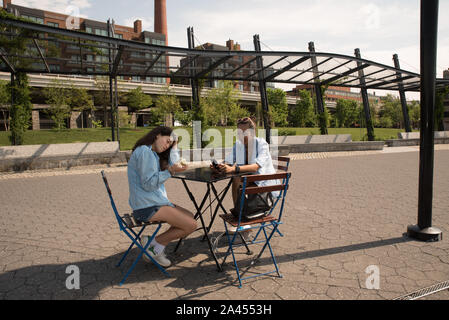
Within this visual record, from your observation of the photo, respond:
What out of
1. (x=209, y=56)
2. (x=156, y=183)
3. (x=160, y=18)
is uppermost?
(x=160, y=18)

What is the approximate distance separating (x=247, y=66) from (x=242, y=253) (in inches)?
450

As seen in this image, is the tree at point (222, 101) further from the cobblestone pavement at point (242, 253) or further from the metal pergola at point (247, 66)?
the cobblestone pavement at point (242, 253)

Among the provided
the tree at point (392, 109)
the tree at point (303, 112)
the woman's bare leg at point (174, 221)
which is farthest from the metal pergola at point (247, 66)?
the tree at point (392, 109)

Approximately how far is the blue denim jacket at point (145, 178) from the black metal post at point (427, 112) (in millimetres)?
3364

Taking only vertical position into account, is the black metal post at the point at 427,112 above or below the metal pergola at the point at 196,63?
below

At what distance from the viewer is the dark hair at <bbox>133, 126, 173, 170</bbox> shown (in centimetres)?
340

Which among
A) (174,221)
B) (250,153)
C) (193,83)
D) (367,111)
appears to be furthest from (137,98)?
(174,221)

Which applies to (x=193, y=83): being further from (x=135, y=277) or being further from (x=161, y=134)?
(x=135, y=277)

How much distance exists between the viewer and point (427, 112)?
4.04 metres

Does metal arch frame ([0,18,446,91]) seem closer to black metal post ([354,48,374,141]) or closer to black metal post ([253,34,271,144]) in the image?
black metal post ([253,34,271,144])

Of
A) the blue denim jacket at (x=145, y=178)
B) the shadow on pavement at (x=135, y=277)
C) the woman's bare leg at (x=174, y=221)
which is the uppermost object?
the blue denim jacket at (x=145, y=178)

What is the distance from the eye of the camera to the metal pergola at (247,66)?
4121mm
